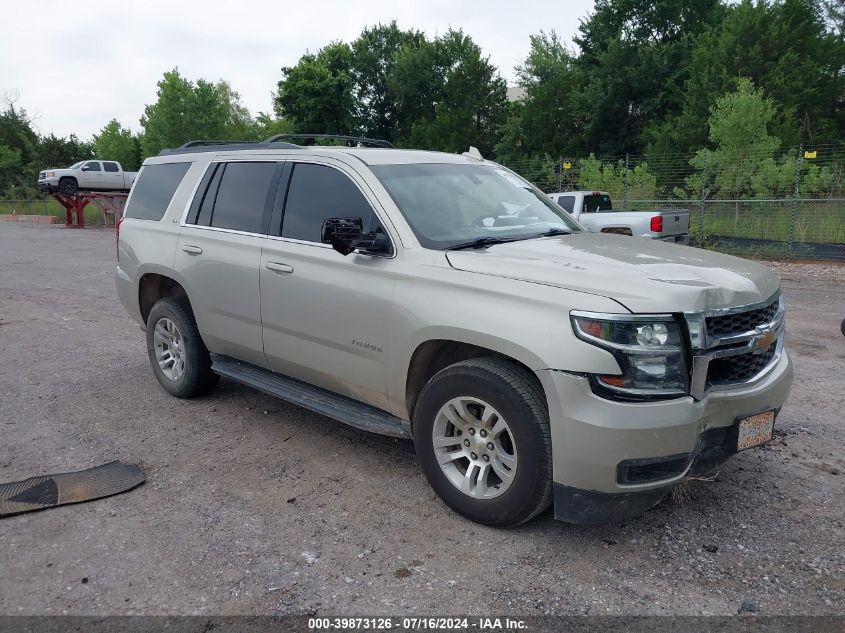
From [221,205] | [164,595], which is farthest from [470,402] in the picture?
[221,205]

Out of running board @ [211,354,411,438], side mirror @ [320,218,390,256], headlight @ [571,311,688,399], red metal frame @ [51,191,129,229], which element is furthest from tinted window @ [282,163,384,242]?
red metal frame @ [51,191,129,229]

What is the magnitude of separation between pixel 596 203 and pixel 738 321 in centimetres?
1363

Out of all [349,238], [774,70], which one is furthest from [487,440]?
[774,70]

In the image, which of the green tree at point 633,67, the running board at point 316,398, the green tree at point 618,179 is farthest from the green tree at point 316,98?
the running board at point 316,398

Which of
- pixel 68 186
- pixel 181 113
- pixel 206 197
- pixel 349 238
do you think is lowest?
pixel 349 238

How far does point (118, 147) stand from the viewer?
196ft

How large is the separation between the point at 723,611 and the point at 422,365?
1.83m

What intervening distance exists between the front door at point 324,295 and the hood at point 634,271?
0.62 meters

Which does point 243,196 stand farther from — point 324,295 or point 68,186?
point 68,186

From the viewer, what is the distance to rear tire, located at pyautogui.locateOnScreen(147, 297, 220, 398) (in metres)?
5.45

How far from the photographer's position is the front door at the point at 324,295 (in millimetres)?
3984

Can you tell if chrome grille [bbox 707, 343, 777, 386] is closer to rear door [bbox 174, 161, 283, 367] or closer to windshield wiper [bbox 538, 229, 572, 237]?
windshield wiper [bbox 538, 229, 572, 237]

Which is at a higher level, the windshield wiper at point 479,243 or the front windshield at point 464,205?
the front windshield at point 464,205

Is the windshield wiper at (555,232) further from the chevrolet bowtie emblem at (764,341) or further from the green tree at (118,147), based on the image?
the green tree at (118,147)
